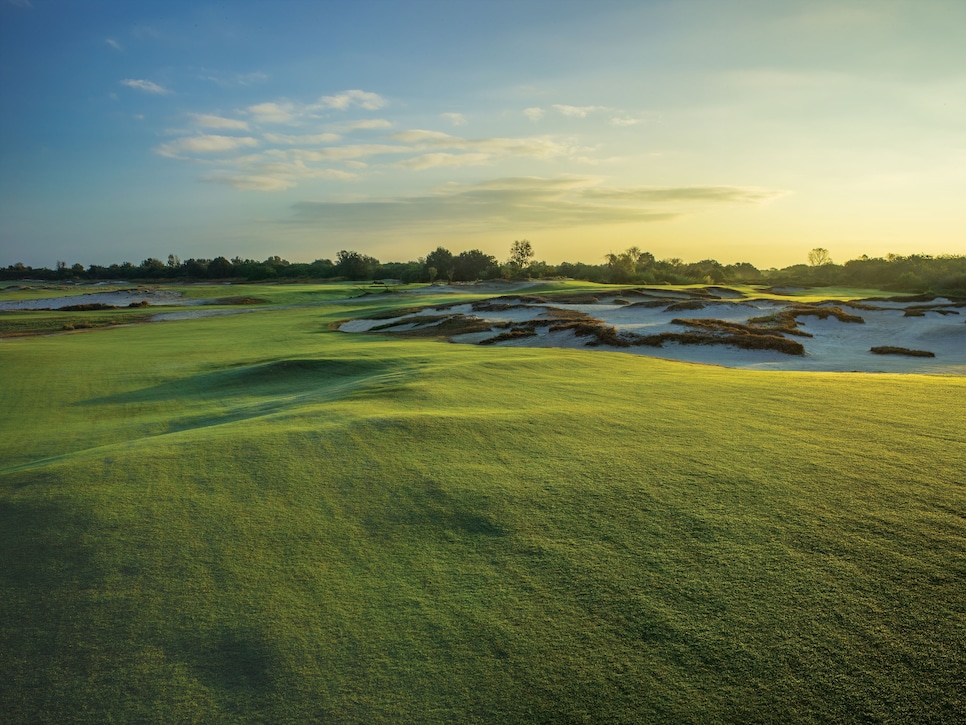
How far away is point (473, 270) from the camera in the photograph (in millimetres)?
92625

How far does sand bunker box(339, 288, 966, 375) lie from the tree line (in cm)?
3994

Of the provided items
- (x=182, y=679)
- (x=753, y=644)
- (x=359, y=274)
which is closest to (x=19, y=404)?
(x=182, y=679)

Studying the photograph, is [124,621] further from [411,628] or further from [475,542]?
[475,542]

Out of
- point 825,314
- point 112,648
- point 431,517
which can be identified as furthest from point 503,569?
point 825,314

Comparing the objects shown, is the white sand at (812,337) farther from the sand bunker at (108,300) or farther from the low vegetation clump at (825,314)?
the sand bunker at (108,300)

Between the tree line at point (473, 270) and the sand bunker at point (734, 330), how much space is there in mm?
39942

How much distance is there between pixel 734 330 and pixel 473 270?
70.2 metres

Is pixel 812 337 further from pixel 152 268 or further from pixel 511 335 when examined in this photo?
pixel 152 268

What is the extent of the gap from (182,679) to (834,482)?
20.1 ft

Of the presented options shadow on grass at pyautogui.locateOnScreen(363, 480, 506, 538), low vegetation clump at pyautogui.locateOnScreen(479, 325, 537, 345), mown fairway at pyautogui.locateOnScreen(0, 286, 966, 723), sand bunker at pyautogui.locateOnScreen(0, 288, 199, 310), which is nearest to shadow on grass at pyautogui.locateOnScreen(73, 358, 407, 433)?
mown fairway at pyautogui.locateOnScreen(0, 286, 966, 723)

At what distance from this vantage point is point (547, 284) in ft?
206

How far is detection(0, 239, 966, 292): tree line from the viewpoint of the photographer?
3024 inches

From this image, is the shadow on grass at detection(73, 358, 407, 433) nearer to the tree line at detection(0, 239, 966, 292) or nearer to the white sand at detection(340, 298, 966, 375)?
the white sand at detection(340, 298, 966, 375)

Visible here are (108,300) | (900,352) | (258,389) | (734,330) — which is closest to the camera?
(258,389)
